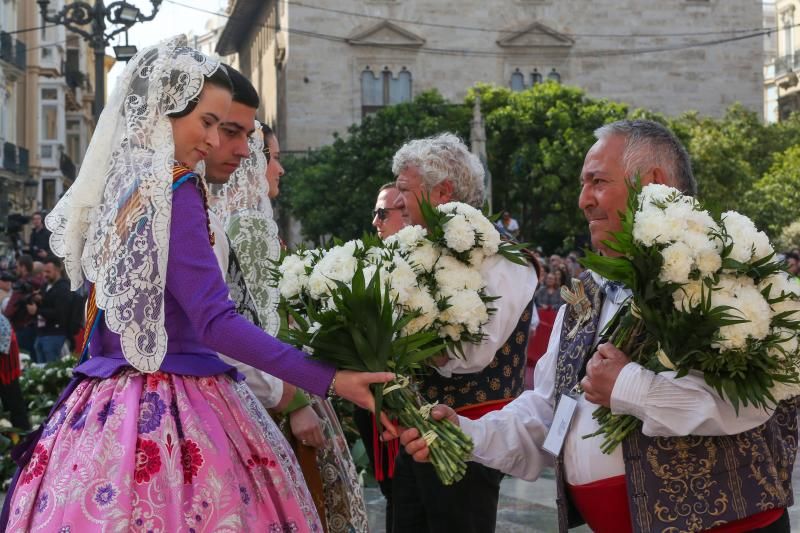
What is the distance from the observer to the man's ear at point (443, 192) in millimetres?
5152

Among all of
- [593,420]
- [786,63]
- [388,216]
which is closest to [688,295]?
[593,420]

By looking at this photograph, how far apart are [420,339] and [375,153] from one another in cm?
3350

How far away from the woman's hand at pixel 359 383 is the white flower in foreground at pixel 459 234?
33.1 inches

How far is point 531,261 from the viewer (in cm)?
476

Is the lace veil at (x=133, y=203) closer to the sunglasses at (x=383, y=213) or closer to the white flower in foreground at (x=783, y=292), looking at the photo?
the white flower in foreground at (x=783, y=292)

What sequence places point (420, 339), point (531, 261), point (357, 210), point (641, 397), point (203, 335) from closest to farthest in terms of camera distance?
point (641, 397) < point (203, 335) < point (420, 339) < point (531, 261) < point (357, 210)

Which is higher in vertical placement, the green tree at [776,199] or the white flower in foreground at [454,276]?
the green tree at [776,199]

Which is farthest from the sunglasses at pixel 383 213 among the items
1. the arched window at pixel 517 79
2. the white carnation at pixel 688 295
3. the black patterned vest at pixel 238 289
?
the arched window at pixel 517 79

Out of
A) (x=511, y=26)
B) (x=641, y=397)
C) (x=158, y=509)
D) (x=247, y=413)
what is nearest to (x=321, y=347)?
(x=247, y=413)

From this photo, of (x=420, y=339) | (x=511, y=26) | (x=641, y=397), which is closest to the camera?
(x=641, y=397)

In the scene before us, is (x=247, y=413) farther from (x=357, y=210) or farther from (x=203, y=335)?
(x=357, y=210)

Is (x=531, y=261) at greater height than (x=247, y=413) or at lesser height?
greater

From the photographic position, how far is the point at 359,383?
3.67m

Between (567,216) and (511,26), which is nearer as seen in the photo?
(567,216)
